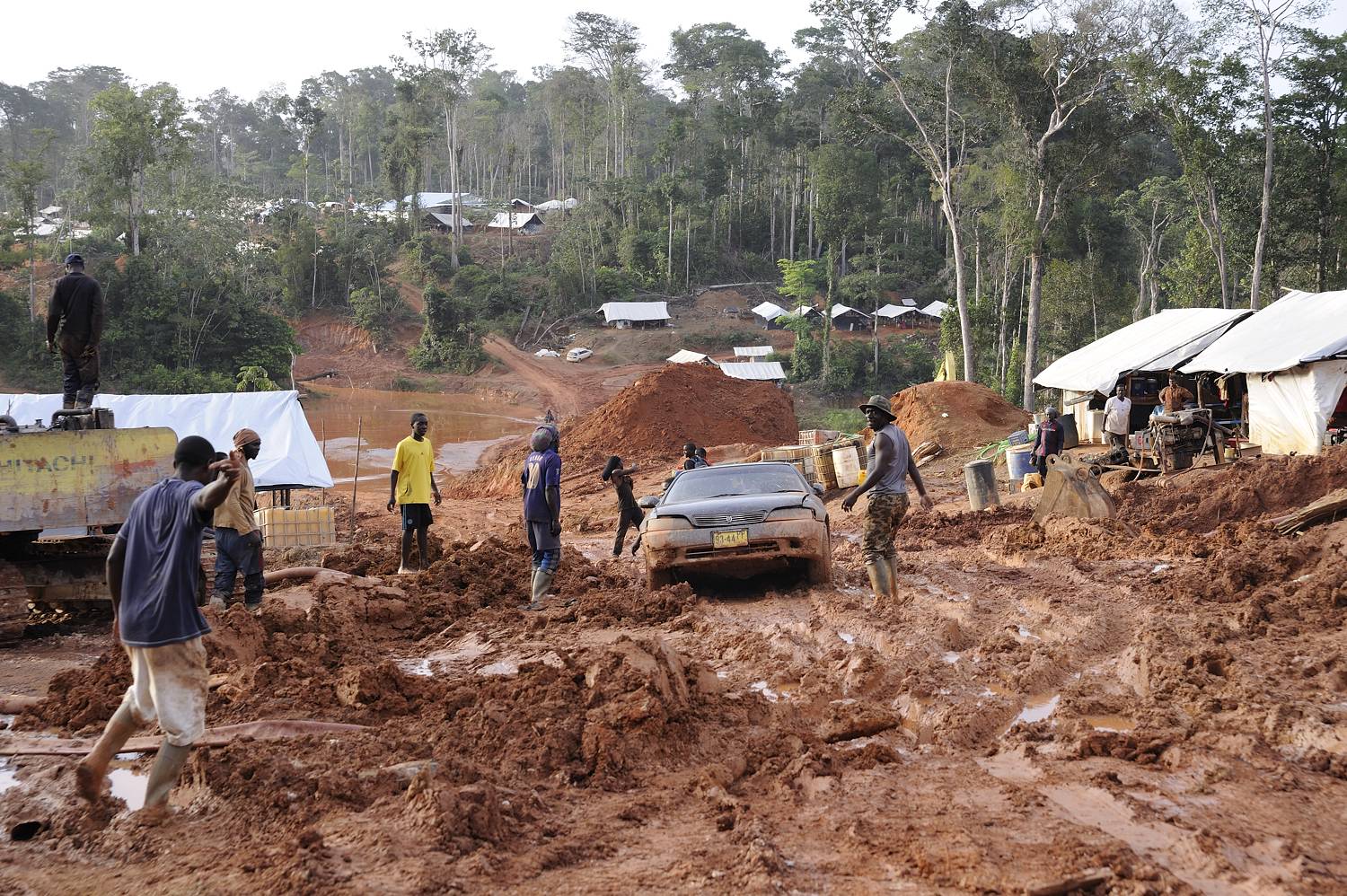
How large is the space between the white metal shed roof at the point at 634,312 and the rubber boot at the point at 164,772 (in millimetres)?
60612

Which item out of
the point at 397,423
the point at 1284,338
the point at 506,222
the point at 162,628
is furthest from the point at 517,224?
the point at 162,628

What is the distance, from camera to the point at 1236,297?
151ft

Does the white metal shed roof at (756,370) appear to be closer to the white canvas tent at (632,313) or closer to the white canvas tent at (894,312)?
the white canvas tent at (632,313)

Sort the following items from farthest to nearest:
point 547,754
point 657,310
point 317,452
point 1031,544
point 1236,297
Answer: point 657,310
point 1236,297
point 317,452
point 1031,544
point 547,754

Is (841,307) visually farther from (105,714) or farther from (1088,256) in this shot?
(105,714)

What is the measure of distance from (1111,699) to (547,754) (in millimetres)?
3351

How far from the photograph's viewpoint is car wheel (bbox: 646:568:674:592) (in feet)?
35.6

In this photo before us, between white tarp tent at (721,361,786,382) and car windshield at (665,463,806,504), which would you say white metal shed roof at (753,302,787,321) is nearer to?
white tarp tent at (721,361,786,382)

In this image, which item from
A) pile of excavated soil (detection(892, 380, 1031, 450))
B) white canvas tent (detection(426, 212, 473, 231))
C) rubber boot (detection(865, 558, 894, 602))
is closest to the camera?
rubber boot (detection(865, 558, 894, 602))

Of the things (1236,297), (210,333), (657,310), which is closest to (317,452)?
(210,333)

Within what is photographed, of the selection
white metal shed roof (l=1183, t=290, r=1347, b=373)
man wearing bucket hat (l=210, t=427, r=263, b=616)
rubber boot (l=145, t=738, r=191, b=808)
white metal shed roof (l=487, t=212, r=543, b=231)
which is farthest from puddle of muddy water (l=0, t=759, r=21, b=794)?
white metal shed roof (l=487, t=212, r=543, b=231)

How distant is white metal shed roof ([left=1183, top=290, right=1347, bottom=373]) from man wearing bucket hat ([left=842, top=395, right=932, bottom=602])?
471 inches

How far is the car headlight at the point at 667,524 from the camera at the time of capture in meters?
10.6

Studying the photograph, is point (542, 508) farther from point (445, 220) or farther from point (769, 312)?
point (445, 220)
